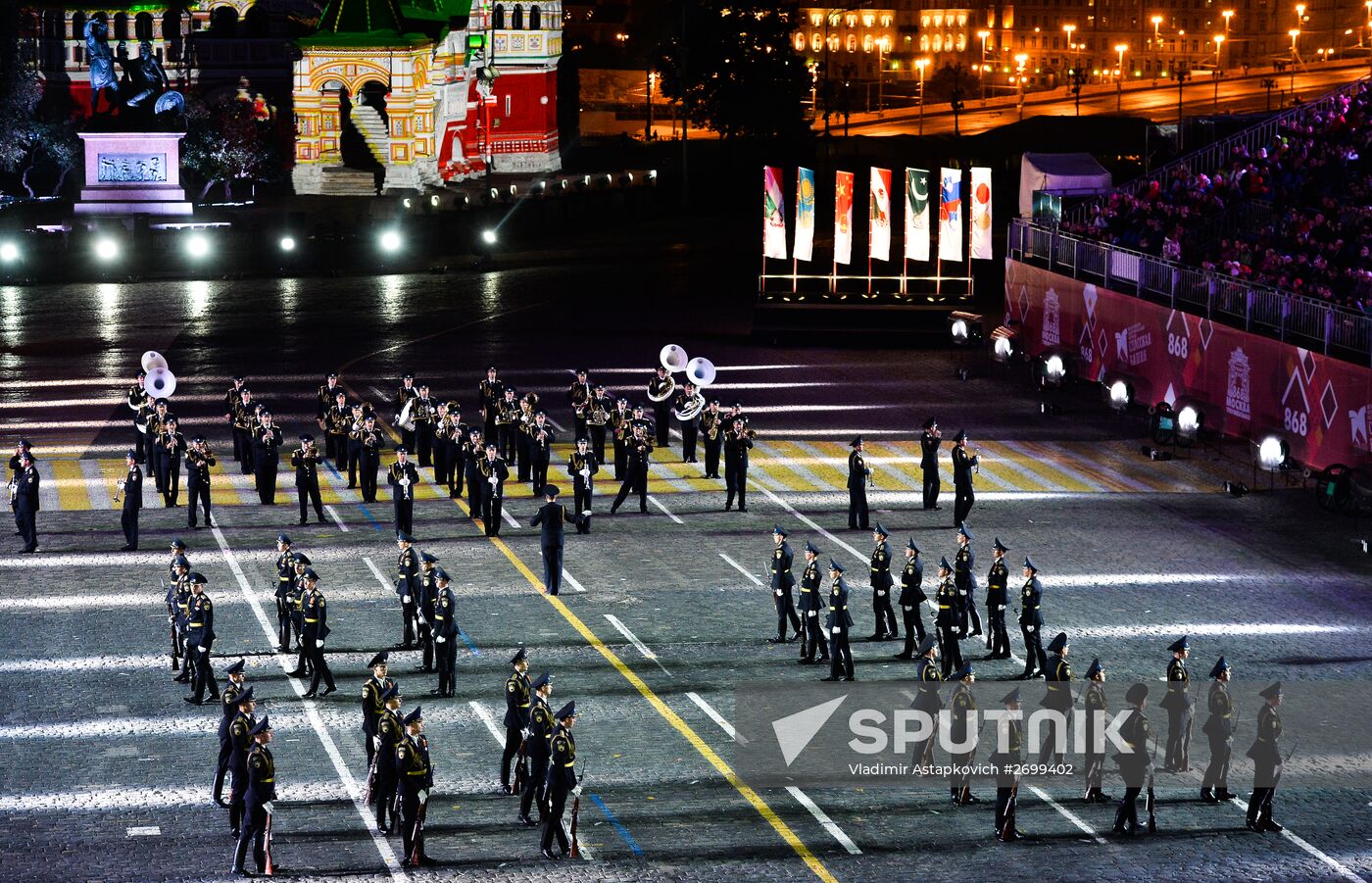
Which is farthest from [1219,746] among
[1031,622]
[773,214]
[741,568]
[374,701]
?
[773,214]

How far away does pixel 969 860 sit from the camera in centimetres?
1794

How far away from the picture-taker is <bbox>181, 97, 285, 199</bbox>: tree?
82562 mm

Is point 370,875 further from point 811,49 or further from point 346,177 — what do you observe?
point 811,49

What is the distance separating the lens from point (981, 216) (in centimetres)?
5112

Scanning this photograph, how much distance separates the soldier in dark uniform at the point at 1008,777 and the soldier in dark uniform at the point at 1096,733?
1127mm

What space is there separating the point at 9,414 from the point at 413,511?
1262cm

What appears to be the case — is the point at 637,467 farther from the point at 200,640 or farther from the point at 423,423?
the point at 200,640

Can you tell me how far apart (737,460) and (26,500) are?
36.3 feet

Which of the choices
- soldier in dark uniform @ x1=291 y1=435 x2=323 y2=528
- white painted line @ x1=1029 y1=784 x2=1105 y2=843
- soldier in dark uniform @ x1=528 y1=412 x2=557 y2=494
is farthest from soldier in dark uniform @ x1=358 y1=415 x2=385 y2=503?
white painted line @ x1=1029 y1=784 x2=1105 y2=843

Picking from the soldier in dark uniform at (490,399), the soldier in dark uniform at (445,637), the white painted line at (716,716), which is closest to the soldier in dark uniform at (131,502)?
the soldier in dark uniform at (445,637)

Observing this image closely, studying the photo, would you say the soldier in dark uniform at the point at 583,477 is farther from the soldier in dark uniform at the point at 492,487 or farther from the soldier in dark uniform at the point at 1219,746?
the soldier in dark uniform at the point at 1219,746

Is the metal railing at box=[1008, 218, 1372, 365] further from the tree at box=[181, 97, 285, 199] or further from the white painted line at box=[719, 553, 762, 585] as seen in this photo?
the tree at box=[181, 97, 285, 199]

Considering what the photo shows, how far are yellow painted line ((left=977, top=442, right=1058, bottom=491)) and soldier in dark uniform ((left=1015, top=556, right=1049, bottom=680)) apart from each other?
10.8m

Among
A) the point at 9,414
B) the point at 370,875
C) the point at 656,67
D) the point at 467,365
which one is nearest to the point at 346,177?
the point at 656,67
